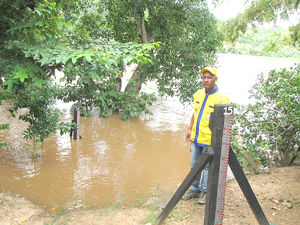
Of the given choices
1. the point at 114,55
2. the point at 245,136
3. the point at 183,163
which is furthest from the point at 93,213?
the point at 245,136

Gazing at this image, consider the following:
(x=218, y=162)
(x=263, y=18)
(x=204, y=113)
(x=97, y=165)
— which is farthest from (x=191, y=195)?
(x=263, y=18)

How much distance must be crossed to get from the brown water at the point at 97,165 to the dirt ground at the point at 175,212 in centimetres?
35

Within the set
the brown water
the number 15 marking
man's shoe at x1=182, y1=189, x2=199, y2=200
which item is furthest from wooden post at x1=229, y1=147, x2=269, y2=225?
the brown water

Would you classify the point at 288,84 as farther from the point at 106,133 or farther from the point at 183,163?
the point at 106,133

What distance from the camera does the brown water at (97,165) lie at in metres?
4.58

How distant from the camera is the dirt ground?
11.4 ft

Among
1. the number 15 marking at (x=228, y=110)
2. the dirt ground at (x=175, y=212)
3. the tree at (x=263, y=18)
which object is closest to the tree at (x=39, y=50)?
the number 15 marking at (x=228, y=110)

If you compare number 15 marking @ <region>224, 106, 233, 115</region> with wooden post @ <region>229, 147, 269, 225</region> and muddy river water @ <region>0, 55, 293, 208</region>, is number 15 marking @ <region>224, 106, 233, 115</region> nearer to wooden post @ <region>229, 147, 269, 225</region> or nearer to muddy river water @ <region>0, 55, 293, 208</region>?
wooden post @ <region>229, 147, 269, 225</region>

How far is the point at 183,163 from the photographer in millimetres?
6125

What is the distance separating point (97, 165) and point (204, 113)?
3.22 m

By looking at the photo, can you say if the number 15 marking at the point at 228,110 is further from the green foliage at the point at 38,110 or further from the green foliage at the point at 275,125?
the green foliage at the point at 38,110

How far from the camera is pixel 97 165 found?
5.77m

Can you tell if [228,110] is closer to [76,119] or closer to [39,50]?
[39,50]

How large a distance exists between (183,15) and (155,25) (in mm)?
898
